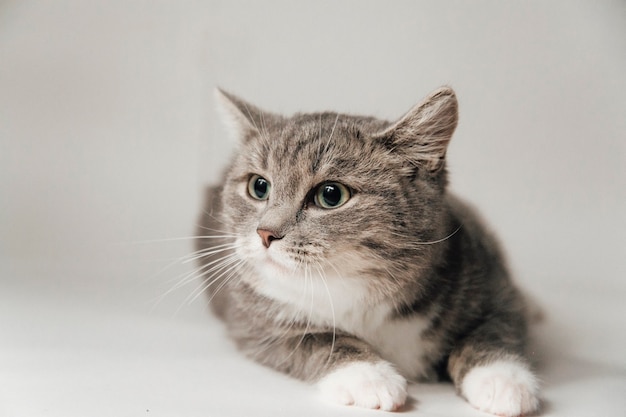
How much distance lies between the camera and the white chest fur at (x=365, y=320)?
2.09 m

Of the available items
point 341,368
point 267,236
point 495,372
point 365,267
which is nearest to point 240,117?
point 267,236

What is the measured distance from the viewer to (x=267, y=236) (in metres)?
1.91

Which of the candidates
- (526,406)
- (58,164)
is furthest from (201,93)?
(526,406)

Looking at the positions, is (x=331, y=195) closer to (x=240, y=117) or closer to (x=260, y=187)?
(x=260, y=187)

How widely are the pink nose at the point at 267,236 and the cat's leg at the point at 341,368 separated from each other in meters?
0.43

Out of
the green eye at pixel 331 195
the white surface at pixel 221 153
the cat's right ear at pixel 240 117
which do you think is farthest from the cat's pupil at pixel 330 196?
the white surface at pixel 221 153

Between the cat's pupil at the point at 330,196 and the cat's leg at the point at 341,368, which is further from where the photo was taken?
the cat's pupil at the point at 330,196

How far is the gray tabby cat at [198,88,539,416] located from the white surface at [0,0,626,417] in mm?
139

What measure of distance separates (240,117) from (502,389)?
4.39 feet

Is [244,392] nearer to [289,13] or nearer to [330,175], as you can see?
[330,175]

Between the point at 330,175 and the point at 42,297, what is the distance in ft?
4.99

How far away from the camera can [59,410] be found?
175cm

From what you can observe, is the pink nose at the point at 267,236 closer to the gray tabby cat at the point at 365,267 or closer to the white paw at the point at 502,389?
the gray tabby cat at the point at 365,267

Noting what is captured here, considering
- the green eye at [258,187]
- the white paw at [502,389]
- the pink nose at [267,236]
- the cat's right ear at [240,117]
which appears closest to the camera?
the white paw at [502,389]
